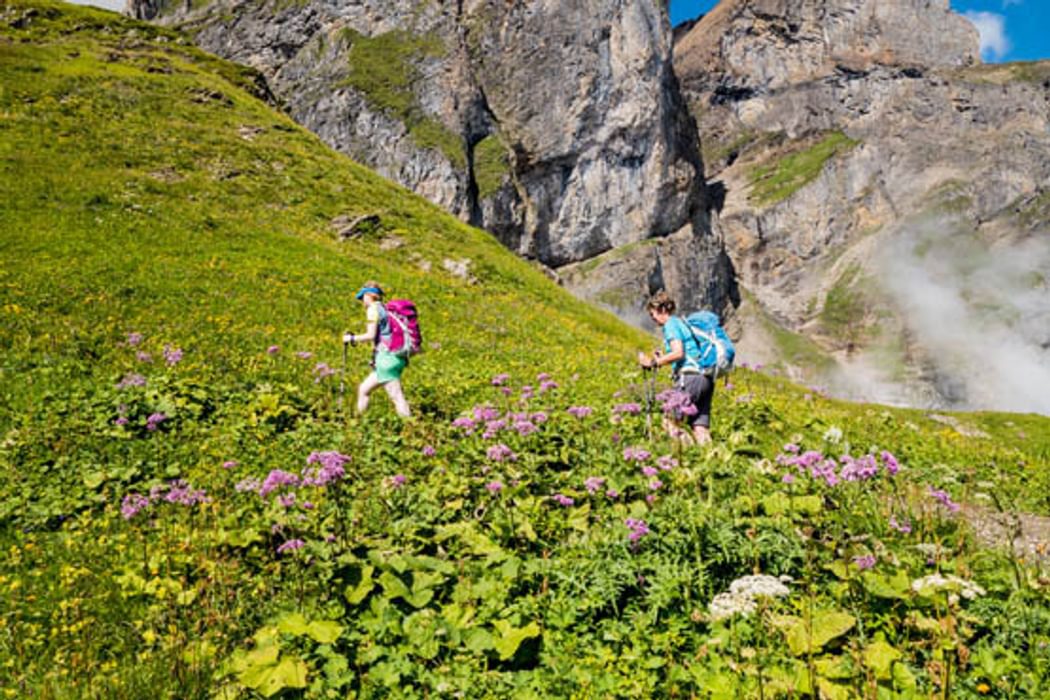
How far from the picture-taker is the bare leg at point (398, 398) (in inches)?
433

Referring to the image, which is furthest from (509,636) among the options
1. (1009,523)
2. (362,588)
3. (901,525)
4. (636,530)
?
(1009,523)

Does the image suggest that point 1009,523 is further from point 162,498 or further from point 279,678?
point 162,498

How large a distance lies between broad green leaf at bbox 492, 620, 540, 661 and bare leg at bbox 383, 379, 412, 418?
21.7 ft

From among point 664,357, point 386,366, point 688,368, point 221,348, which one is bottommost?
point 221,348

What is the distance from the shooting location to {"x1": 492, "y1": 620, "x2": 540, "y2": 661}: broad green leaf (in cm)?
432

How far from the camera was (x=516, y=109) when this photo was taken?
5950 inches

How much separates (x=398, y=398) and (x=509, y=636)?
283 inches

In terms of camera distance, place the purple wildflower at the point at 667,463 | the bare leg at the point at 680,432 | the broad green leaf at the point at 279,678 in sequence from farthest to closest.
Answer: the bare leg at the point at 680,432 < the purple wildflower at the point at 667,463 < the broad green leaf at the point at 279,678

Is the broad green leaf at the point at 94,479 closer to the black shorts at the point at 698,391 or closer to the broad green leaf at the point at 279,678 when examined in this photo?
the broad green leaf at the point at 279,678

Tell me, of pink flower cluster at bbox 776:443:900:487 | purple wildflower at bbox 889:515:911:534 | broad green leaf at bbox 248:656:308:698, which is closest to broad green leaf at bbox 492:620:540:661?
broad green leaf at bbox 248:656:308:698

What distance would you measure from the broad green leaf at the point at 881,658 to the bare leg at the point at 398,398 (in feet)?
26.7

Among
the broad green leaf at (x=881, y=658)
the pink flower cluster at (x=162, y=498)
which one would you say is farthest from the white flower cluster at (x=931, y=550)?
the pink flower cluster at (x=162, y=498)

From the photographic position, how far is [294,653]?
14.0 ft

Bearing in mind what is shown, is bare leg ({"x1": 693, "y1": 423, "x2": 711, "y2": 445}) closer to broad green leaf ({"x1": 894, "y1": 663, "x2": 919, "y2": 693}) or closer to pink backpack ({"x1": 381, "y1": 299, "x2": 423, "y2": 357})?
pink backpack ({"x1": 381, "y1": 299, "x2": 423, "y2": 357})
